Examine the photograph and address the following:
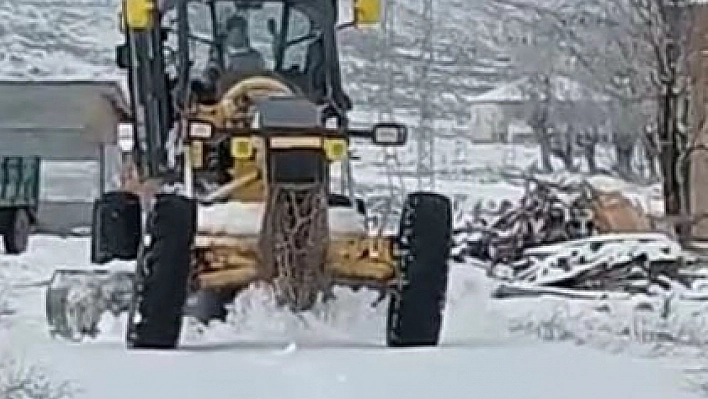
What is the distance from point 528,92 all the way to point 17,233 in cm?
2746

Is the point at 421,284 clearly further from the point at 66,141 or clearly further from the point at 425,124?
the point at 425,124

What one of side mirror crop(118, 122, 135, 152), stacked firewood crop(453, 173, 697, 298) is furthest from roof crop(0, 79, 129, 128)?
side mirror crop(118, 122, 135, 152)

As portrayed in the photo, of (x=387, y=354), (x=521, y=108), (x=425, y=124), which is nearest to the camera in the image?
(x=387, y=354)

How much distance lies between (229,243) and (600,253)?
518 cm

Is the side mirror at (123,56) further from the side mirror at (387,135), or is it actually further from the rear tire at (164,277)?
the rear tire at (164,277)

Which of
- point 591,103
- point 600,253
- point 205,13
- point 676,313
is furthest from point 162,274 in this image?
point 591,103

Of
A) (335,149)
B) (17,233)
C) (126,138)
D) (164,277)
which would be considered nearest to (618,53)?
(17,233)

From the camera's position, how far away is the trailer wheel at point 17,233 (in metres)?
18.5

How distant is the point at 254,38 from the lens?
32.8ft

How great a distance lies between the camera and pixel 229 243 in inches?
349

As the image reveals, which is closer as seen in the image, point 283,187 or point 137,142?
point 283,187

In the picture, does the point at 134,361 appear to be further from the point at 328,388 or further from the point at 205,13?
the point at 205,13

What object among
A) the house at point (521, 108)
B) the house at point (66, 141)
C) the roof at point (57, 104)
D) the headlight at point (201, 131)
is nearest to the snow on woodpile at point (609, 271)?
the headlight at point (201, 131)

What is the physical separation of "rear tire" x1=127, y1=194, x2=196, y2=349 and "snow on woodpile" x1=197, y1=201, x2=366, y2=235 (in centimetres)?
56
